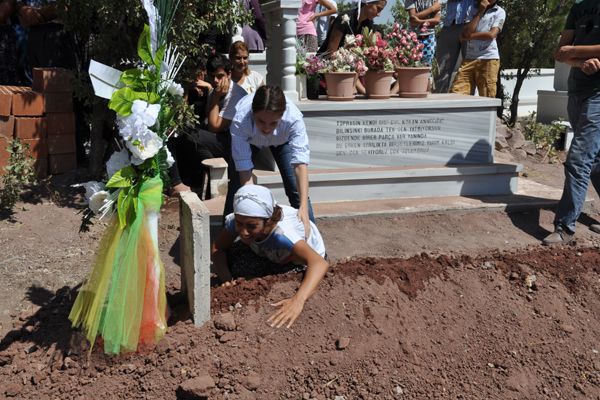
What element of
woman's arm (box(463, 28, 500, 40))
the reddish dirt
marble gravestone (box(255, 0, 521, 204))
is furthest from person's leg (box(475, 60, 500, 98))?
the reddish dirt

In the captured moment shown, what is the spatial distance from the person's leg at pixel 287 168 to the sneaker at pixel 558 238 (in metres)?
1.91

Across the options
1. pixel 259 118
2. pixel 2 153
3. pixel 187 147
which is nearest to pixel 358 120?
pixel 187 147

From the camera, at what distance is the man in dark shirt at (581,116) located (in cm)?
525

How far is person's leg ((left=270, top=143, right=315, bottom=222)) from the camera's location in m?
4.57

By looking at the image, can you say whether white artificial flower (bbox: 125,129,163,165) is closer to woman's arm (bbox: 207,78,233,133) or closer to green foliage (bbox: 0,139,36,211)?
woman's arm (bbox: 207,78,233,133)

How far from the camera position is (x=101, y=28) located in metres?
5.80

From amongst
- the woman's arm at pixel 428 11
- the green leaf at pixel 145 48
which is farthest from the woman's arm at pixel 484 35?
the green leaf at pixel 145 48

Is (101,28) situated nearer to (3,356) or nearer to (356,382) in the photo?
(3,356)

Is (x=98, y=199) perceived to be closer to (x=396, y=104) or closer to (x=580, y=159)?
(x=396, y=104)

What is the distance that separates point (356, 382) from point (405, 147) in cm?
324

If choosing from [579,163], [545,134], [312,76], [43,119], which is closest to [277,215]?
[579,163]

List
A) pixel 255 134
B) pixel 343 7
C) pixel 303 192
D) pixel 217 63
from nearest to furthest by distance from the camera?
pixel 303 192 → pixel 255 134 → pixel 217 63 → pixel 343 7

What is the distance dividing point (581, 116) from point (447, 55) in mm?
2549

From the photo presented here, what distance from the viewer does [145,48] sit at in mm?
3383
